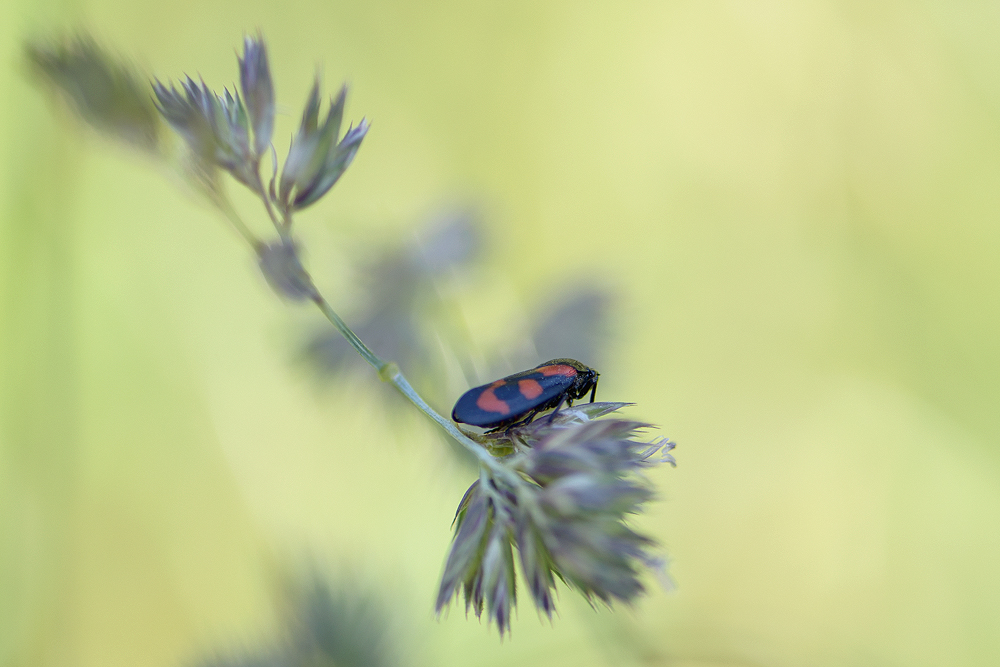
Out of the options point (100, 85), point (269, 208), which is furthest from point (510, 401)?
point (100, 85)

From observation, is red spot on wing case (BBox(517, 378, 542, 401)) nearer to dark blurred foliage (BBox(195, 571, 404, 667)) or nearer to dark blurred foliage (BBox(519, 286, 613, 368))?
dark blurred foliage (BBox(195, 571, 404, 667))

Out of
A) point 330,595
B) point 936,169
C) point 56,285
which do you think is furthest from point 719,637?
point 936,169

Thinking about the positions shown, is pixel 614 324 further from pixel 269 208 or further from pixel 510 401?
pixel 269 208

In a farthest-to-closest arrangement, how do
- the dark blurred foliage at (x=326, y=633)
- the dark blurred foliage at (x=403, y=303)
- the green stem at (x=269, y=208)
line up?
the dark blurred foliage at (x=403, y=303)
the dark blurred foliage at (x=326, y=633)
the green stem at (x=269, y=208)

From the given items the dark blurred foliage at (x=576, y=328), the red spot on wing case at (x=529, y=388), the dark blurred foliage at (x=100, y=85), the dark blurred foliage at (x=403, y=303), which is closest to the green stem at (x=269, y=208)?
the dark blurred foliage at (x=100, y=85)

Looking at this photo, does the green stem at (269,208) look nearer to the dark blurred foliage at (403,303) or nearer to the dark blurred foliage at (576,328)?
the dark blurred foliage at (403,303)

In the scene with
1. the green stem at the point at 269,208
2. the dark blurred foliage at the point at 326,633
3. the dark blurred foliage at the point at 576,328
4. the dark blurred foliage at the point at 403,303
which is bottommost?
the dark blurred foliage at the point at 326,633
